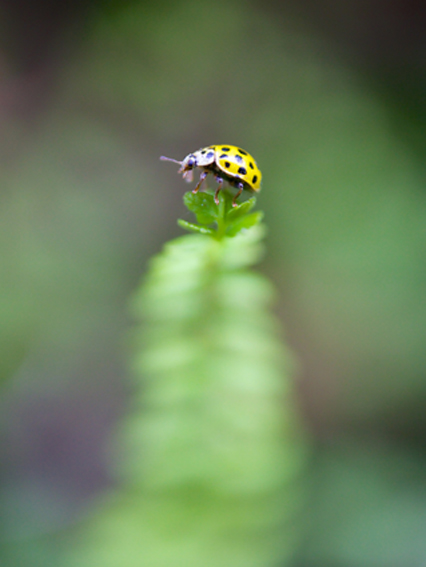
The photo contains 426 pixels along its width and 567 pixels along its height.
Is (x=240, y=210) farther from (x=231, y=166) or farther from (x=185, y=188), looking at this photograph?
(x=185, y=188)

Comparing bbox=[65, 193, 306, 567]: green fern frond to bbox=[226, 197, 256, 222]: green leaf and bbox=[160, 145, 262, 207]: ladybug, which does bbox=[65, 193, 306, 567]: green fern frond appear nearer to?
bbox=[226, 197, 256, 222]: green leaf

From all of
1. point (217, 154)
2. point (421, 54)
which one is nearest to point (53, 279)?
point (217, 154)

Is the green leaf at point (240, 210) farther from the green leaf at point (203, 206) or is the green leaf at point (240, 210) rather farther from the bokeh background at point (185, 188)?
the bokeh background at point (185, 188)

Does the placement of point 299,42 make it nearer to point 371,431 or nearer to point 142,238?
point 142,238

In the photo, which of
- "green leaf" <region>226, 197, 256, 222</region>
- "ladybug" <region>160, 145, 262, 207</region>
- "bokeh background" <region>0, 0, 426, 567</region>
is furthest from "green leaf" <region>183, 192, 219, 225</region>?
"bokeh background" <region>0, 0, 426, 567</region>

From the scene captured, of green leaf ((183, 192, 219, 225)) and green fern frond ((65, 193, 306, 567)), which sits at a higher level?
green leaf ((183, 192, 219, 225))

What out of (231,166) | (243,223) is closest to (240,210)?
(243,223)

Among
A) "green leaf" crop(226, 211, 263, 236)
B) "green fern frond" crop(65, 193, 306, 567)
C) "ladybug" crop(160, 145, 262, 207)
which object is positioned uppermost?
"ladybug" crop(160, 145, 262, 207)
